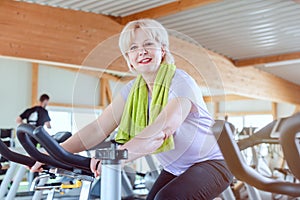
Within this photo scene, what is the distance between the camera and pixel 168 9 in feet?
19.4

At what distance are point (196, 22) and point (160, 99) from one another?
5570mm

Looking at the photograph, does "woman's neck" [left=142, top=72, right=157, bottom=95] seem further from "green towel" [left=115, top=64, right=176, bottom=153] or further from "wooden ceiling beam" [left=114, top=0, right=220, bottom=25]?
"wooden ceiling beam" [left=114, top=0, right=220, bottom=25]

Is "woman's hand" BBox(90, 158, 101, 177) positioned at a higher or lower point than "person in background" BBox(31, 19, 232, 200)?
→ lower

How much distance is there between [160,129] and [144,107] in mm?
224

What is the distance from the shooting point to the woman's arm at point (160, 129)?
1.19 metres

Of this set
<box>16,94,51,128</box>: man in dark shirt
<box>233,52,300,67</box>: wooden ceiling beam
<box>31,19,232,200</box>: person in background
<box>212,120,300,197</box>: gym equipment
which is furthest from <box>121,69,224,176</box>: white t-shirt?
<box>233,52,300,67</box>: wooden ceiling beam

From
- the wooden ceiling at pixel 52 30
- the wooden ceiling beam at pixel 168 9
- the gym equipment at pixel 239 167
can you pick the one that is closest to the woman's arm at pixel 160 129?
the gym equipment at pixel 239 167

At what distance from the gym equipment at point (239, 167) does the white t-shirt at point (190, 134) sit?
1.40 ft

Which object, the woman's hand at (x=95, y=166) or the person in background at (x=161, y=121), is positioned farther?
the person in background at (x=161, y=121)

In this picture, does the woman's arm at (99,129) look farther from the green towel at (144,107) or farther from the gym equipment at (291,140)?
the gym equipment at (291,140)

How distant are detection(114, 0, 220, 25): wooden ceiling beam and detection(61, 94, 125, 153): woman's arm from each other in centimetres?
406

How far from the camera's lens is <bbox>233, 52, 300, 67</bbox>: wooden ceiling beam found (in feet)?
27.8

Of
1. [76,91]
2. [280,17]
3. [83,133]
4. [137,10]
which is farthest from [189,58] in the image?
[280,17]

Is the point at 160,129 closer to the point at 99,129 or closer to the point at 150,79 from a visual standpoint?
the point at 150,79
